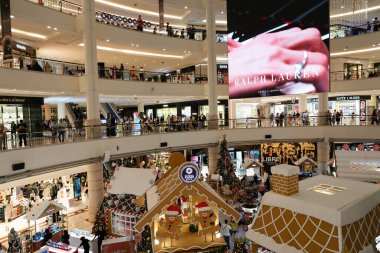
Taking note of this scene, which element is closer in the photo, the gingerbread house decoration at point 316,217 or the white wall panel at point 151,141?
the gingerbread house decoration at point 316,217

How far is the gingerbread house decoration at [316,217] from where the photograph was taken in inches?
214

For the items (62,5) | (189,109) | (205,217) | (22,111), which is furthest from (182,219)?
(189,109)

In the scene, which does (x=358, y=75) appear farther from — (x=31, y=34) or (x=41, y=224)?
(x=41, y=224)

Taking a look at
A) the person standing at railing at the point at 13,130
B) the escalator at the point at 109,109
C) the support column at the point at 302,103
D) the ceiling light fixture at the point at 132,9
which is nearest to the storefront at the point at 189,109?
the escalator at the point at 109,109

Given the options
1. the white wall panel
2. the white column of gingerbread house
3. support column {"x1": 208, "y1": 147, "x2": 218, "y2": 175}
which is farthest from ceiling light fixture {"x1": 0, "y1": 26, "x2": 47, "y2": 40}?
the white column of gingerbread house

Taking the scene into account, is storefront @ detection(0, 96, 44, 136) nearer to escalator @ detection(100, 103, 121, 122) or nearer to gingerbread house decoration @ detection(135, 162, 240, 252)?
escalator @ detection(100, 103, 121, 122)

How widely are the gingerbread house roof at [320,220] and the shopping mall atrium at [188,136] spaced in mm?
27

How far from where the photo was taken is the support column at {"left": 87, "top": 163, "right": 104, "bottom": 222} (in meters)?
15.4

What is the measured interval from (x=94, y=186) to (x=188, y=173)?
845 centimetres

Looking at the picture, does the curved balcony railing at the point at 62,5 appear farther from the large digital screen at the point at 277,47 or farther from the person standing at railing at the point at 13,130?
the large digital screen at the point at 277,47

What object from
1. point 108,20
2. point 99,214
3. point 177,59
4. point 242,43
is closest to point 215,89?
point 242,43

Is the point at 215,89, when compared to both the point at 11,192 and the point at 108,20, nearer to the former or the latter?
the point at 108,20

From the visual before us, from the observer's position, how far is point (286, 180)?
6.42m

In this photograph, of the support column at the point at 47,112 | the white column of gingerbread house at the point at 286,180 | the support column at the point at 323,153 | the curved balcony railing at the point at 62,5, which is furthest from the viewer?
the support column at the point at 47,112
